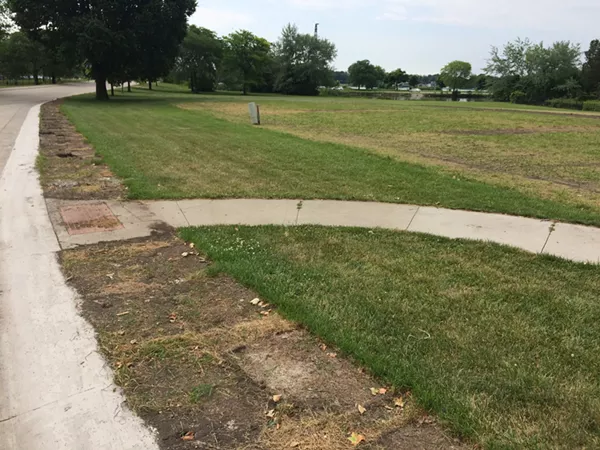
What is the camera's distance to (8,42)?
72.2m

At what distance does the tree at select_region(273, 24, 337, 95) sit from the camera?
258 feet

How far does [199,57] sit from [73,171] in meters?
65.7

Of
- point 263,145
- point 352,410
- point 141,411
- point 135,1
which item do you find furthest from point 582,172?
point 135,1

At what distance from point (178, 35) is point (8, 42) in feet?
171

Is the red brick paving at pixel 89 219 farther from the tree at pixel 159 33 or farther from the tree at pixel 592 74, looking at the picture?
the tree at pixel 592 74

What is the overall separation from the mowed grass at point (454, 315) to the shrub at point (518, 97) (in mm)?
70942

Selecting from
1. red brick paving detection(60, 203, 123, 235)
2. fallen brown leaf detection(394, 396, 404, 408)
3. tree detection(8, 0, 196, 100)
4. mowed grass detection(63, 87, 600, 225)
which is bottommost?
fallen brown leaf detection(394, 396, 404, 408)

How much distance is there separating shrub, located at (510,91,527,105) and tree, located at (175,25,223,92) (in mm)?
43220

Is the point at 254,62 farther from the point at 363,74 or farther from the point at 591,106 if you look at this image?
the point at 363,74

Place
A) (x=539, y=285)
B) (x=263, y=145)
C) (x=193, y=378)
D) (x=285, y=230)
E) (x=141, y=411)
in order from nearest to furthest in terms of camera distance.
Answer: (x=141, y=411), (x=193, y=378), (x=539, y=285), (x=285, y=230), (x=263, y=145)

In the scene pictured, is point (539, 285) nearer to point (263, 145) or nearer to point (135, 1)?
point (263, 145)

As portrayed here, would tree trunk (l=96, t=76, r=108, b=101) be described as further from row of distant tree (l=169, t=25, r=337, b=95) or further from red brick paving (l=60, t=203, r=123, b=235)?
red brick paving (l=60, t=203, r=123, b=235)

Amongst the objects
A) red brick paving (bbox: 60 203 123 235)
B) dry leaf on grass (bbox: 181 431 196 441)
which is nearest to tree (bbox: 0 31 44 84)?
red brick paving (bbox: 60 203 123 235)

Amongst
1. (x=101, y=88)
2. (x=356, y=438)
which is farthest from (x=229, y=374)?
(x=101, y=88)
